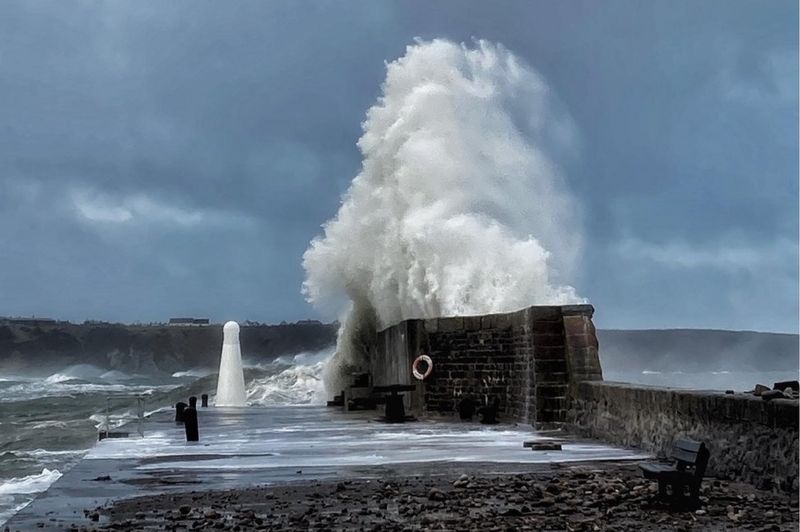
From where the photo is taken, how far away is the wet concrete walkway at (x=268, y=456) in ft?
24.7

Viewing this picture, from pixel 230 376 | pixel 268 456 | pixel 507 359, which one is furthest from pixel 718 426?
pixel 230 376

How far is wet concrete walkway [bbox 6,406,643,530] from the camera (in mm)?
7523

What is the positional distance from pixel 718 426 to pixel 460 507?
8.23 feet

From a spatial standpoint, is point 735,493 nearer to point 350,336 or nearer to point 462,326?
point 462,326

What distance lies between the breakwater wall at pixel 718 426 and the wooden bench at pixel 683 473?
74 centimetres

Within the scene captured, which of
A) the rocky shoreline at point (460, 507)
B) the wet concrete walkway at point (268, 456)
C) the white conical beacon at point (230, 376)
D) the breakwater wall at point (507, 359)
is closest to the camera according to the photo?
the rocky shoreline at point (460, 507)

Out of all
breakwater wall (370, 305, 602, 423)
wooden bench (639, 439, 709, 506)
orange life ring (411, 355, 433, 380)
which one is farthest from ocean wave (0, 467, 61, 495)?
wooden bench (639, 439, 709, 506)

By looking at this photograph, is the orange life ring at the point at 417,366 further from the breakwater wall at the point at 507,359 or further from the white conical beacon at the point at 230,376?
the white conical beacon at the point at 230,376

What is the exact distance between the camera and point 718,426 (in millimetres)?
7754

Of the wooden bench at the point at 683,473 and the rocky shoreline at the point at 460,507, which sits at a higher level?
the wooden bench at the point at 683,473

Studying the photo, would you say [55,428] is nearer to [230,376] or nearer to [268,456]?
[230,376]

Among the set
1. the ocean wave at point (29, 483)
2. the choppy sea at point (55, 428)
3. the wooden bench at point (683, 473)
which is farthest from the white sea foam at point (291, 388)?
the wooden bench at point (683, 473)

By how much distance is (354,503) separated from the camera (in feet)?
22.0

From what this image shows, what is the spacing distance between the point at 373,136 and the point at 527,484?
19.9m
